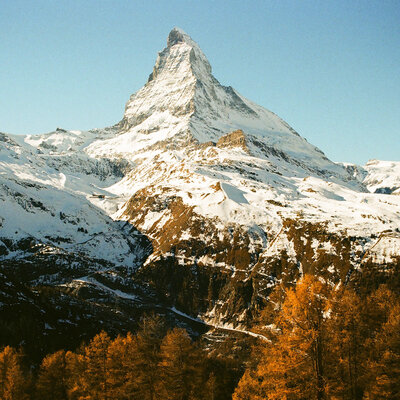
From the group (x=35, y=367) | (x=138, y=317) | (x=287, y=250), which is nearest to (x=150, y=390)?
(x=35, y=367)

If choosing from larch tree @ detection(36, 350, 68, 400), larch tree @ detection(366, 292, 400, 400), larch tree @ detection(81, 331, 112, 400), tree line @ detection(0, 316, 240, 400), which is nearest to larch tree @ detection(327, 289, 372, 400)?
larch tree @ detection(366, 292, 400, 400)

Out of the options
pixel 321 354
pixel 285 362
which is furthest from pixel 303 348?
pixel 285 362

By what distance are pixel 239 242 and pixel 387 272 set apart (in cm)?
7611

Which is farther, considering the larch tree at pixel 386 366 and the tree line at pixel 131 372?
the tree line at pixel 131 372

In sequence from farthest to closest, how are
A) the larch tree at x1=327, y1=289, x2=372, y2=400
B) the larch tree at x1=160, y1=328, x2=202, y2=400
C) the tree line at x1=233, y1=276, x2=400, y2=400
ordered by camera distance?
1. the larch tree at x1=160, y1=328, x2=202, y2=400
2. the larch tree at x1=327, y1=289, x2=372, y2=400
3. the tree line at x1=233, y1=276, x2=400, y2=400

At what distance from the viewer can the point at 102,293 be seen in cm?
18575

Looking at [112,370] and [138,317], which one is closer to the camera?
[112,370]

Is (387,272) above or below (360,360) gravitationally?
above

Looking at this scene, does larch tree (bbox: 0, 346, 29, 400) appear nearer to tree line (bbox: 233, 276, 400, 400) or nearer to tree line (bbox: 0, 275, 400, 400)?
tree line (bbox: 0, 275, 400, 400)

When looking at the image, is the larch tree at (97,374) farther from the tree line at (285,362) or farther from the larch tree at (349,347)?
the larch tree at (349,347)

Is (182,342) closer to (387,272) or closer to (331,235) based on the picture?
(387,272)

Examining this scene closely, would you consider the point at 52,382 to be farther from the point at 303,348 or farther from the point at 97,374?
the point at 303,348

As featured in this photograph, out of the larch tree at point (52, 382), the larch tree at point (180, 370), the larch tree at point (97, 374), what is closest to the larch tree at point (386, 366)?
the larch tree at point (180, 370)

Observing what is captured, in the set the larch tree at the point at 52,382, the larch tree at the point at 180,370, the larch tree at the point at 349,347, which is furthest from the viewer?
the larch tree at the point at 52,382
